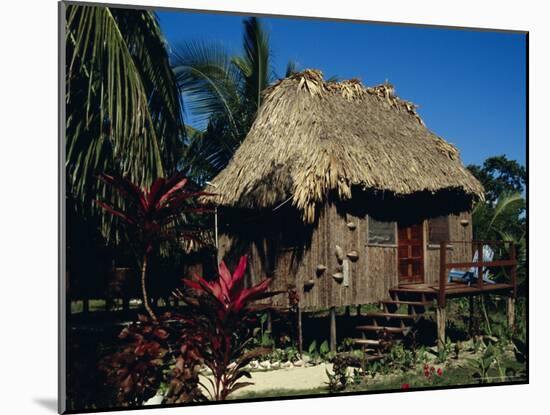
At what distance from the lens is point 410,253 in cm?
1396

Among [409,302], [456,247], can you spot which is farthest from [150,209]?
[456,247]

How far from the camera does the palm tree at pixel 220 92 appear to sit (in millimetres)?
12594

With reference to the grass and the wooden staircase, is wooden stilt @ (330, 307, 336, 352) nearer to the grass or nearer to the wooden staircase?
the wooden staircase

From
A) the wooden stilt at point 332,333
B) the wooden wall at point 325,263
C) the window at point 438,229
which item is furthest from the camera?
the window at point 438,229

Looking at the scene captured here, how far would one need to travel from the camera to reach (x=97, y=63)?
32.7ft

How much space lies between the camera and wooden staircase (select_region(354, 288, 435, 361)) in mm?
12242

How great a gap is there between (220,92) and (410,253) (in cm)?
365

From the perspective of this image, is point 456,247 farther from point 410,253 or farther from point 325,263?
point 325,263

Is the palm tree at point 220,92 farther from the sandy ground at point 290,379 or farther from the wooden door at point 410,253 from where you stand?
the sandy ground at point 290,379

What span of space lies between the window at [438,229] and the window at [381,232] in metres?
0.87

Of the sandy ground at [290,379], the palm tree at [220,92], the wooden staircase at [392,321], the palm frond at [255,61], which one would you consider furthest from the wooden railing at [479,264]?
the palm frond at [255,61]

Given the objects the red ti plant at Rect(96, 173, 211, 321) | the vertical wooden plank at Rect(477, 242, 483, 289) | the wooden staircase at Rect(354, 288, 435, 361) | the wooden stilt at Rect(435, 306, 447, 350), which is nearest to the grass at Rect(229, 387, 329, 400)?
the wooden staircase at Rect(354, 288, 435, 361)

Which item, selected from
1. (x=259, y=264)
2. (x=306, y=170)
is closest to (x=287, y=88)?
(x=306, y=170)

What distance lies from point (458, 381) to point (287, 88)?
461 centimetres
